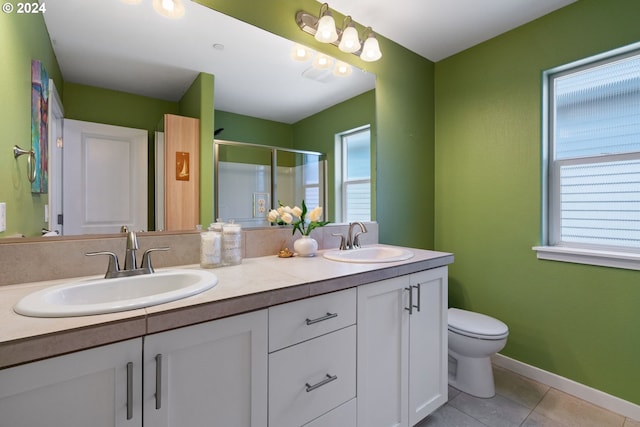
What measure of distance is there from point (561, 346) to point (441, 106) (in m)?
1.96

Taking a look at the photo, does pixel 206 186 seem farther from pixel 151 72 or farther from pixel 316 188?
pixel 316 188

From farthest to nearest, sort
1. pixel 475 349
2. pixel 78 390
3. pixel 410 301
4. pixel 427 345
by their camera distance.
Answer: pixel 475 349 → pixel 427 345 → pixel 410 301 → pixel 78 390

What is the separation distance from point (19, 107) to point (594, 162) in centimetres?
282

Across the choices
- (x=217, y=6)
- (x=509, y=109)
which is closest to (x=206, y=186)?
→ (x=217, y=6)

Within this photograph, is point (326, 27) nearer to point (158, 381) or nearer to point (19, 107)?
point (19, 107)

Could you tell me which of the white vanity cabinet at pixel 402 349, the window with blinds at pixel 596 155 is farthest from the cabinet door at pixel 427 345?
the window with blinds at pixel 596 155

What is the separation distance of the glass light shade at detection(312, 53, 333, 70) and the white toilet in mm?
1827

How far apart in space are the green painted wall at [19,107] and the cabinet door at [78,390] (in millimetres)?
604

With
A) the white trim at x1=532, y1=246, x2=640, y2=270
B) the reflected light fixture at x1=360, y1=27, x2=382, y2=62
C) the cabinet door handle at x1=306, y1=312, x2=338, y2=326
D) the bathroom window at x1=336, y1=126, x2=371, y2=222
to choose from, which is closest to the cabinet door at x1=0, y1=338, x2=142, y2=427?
the cabinet door handle at x1=306, y1=312, x2=338, y2=326

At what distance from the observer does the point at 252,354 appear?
2.78ft

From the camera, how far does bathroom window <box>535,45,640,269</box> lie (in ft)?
5.17

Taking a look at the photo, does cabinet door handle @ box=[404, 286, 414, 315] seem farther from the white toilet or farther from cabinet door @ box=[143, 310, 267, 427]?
cabinet door @ box=[143, 310, 267, 427]

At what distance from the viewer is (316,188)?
1741 millimetres

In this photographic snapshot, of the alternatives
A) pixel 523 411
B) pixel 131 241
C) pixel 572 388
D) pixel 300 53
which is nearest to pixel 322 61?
pixel 300 53
